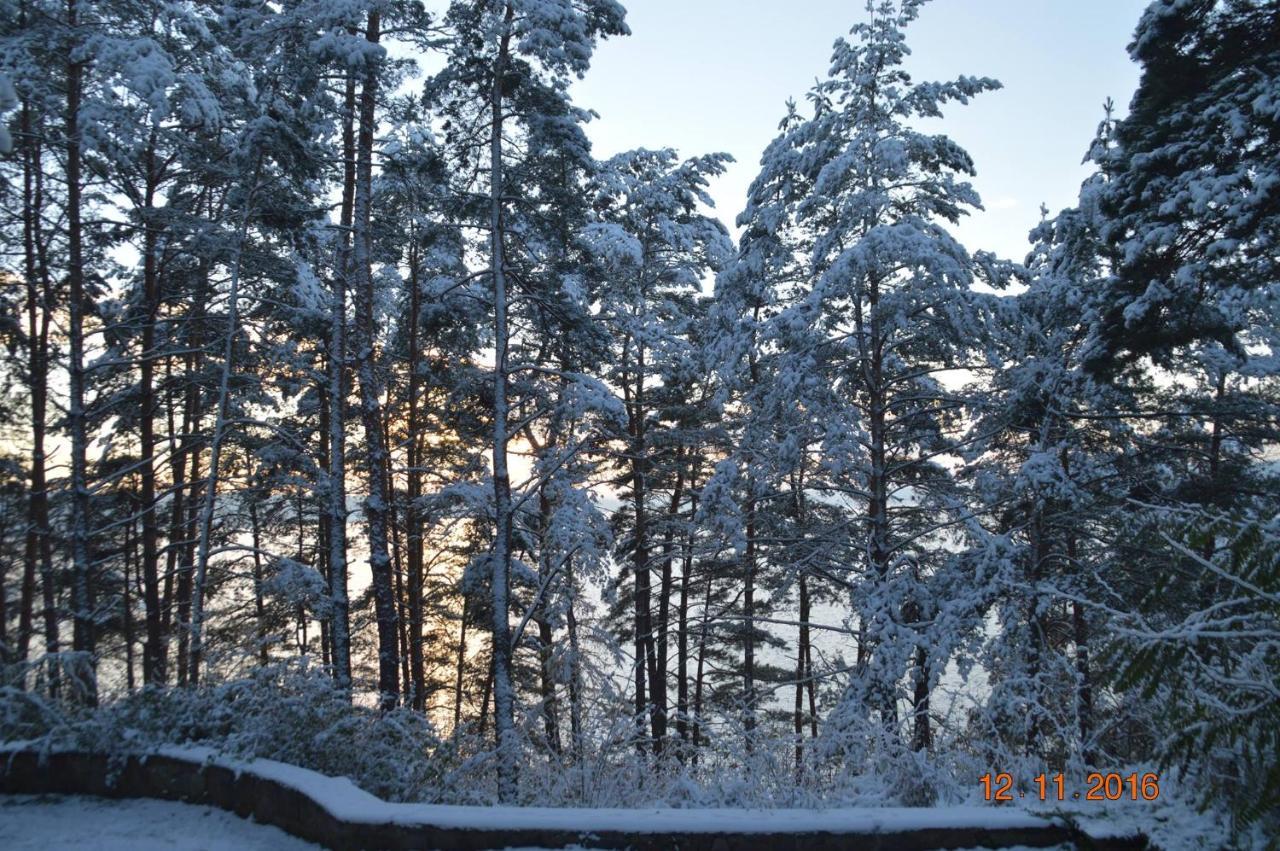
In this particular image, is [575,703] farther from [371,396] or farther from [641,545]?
[641,545]

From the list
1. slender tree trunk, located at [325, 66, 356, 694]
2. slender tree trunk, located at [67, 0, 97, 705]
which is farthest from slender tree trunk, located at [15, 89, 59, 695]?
slender tree trunk, located at [325, 66, 356, 694]

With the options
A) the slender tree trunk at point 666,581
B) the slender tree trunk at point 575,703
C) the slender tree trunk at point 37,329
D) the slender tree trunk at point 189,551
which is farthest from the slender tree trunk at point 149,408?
the slender tree trunk at point 666,581

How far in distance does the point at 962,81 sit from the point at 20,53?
12.8m

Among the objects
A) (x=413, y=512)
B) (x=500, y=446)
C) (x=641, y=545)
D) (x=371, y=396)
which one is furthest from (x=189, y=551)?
(x=500, y=446)

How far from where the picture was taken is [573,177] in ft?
47.9

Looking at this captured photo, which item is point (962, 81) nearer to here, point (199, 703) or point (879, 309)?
point (879, 309)

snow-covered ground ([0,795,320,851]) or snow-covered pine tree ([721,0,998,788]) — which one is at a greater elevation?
snow-covered pine tree ([721,0,998,788])

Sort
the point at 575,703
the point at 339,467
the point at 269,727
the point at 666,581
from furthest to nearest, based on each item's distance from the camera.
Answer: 1. the point at 666,581
2. the point at 339,467
3. the point at 575,703
4. the point at 269,727

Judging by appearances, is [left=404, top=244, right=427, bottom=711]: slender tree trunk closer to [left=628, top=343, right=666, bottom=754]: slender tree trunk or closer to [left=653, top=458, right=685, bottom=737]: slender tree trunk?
[left=628, top=343, right=666, bottom=754]: slender tree trunk

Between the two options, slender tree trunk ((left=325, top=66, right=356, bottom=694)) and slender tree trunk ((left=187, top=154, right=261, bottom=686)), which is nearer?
slender tree trunk ((left=187, top=154, right=261, bottom=686))
